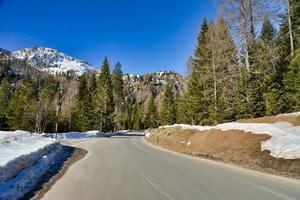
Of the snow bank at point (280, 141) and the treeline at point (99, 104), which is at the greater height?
the treeline at point (99, 104)

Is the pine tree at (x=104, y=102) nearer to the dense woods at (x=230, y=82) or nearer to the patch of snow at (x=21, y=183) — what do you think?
the dense woods at (x=230, y=82)

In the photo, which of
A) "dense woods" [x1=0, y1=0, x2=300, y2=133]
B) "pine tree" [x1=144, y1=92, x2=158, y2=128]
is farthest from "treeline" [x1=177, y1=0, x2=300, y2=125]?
"pine tree" [x1=144, y1=92, x2=158, y2=128]

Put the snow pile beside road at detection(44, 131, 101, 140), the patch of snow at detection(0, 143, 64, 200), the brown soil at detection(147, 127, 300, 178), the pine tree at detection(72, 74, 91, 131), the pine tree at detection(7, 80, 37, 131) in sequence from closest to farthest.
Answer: the patch of snow at detection(0, 143, 64, 200)
the brown soil at detection(147, 127, 300, 178)
the snow pile beside road at detection(44, 131, 101, 140)
the pine tree at detection(7, 80, 37, 131)
the pine tree at detection(72, 74, 91, 131)

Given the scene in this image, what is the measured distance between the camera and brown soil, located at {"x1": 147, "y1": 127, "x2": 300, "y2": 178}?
472 inches

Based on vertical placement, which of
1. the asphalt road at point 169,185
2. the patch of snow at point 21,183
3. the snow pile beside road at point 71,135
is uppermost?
the snow pile beside road at point 71,135

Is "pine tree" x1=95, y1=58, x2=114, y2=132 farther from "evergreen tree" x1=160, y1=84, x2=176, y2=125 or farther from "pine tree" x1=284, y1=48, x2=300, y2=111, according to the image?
"pine tree" x1=284, y1=48, x2=300, y2=111

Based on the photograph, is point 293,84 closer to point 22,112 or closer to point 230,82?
point 230,82

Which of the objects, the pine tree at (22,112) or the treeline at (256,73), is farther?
the pine tree at (22,112)

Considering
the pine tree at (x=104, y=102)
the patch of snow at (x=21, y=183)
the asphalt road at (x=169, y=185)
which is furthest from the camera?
the pine tree at (x=104, y=102)

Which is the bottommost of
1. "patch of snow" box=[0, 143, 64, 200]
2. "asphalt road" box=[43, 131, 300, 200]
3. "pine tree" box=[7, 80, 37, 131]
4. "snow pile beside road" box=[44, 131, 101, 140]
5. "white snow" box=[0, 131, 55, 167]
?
"asphalt road" box=[43, 131, 300, 200]

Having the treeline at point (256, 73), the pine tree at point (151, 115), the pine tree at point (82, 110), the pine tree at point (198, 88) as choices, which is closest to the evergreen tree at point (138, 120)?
the pine tree at point (151, 115)

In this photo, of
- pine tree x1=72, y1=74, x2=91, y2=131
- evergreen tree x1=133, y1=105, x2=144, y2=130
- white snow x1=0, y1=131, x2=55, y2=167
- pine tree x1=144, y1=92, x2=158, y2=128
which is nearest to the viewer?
white snow x1=0, y1=131, x2=55, y2=167

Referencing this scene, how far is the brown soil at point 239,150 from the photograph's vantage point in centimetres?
1198

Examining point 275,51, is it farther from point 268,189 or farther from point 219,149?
point 268,189
